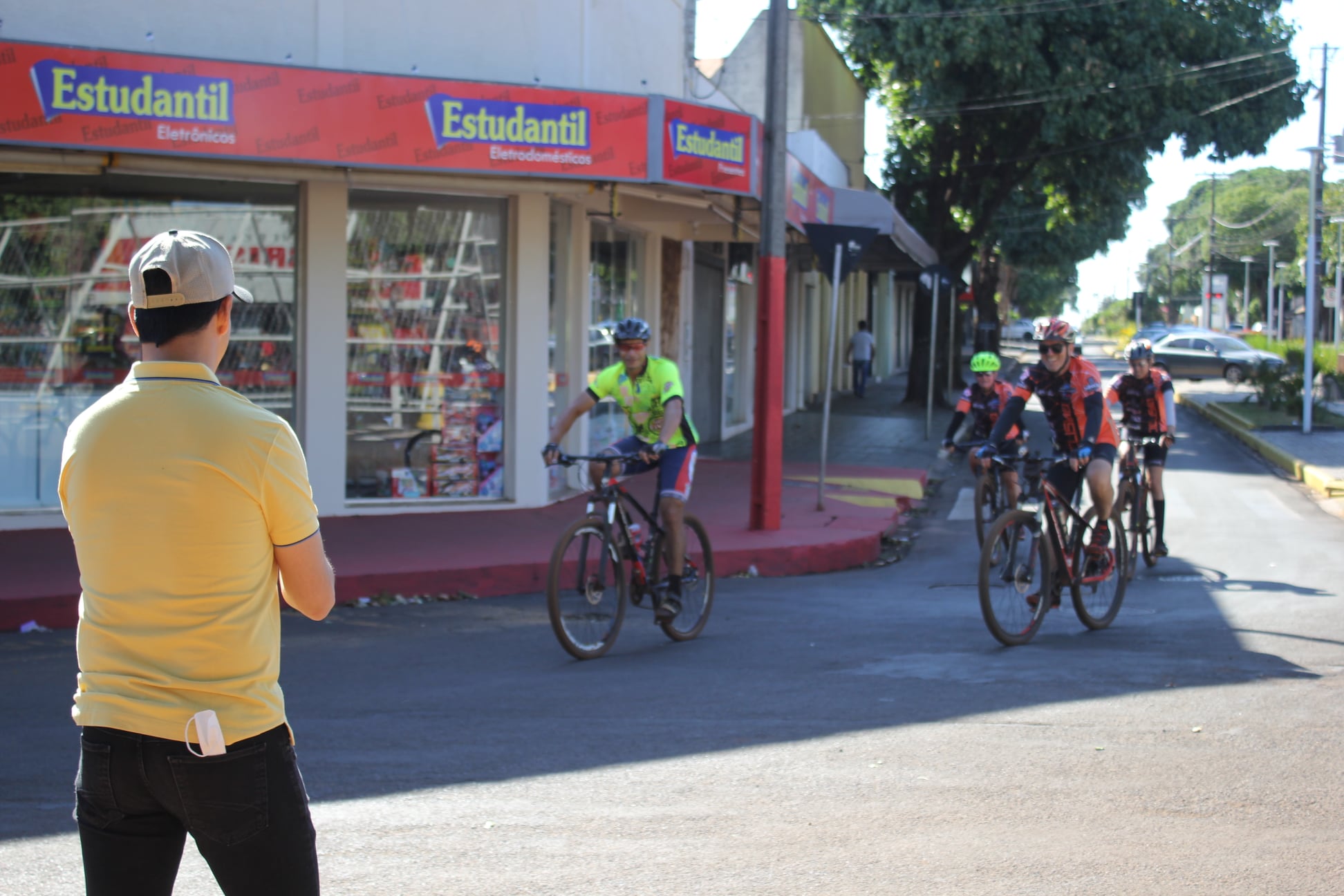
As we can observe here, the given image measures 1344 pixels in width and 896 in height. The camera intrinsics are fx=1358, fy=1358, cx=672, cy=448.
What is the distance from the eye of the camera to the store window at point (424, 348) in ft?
39.3

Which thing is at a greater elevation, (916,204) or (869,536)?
(916,204)

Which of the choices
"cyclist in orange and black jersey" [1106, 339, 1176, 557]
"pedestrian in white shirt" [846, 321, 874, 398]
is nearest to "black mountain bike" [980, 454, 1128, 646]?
"cyclist in orange and black jersey" [1106, 339, 1176, 557]

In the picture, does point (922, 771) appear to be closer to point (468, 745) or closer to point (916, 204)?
point (468, 745)

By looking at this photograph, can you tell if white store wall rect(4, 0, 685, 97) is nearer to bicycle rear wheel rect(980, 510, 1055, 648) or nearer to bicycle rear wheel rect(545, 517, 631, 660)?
bicycle rear wheel rect(545, 517, 631, 660)

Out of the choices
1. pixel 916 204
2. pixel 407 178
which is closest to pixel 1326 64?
pixel 916 204

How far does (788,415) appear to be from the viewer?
25875 mm

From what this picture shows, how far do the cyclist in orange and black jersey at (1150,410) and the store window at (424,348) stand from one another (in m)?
5.51

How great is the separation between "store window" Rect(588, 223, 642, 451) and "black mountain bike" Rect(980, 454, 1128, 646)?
6.49 m

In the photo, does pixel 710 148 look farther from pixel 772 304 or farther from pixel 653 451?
pixel 653 451

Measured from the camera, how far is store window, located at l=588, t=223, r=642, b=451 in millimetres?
14531

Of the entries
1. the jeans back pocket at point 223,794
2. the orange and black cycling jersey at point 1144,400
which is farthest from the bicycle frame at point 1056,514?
the jeans back pocket at point 223,794

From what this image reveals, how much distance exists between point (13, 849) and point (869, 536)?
320 inches

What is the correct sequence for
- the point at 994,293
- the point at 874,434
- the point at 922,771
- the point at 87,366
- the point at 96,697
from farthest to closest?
the point at 994,293 < the point at 874,434 < the point at 87,366 < the point at 922,771 < the point at 96,697

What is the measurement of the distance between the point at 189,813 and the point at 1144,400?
9409 mm
